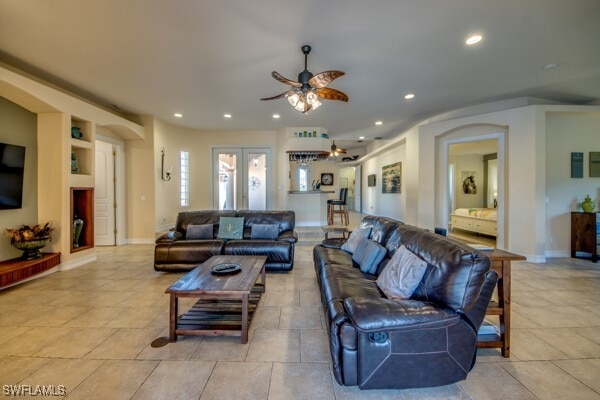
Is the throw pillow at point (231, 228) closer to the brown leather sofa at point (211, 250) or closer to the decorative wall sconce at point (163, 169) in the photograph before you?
the brown leather sofa at point (211, 250)

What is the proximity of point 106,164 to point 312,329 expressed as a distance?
592cm

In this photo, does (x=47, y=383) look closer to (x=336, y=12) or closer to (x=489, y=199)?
(x=336, y=12)

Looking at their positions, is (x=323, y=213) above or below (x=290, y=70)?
below

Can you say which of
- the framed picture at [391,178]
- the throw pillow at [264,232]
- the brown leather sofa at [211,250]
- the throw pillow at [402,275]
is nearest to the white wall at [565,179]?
the framed picture at [391,178]

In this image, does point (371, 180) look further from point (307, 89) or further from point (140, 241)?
point (140, 241)

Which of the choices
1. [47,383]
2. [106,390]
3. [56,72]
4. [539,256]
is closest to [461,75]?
[539,256]

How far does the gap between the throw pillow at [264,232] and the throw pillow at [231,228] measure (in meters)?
0.22

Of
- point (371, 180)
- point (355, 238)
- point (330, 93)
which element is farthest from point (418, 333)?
point (371, 180)

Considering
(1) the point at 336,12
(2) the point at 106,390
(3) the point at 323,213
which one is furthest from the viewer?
(3) the point at 323,213

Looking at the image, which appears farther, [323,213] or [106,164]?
[323,213]

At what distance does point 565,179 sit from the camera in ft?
15.9

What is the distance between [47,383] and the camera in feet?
5.51

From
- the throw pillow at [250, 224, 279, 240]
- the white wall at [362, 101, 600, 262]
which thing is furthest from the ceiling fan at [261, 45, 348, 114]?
the white wall at [362, 101, 600, 262]

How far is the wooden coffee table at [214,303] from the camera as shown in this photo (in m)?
2.11
